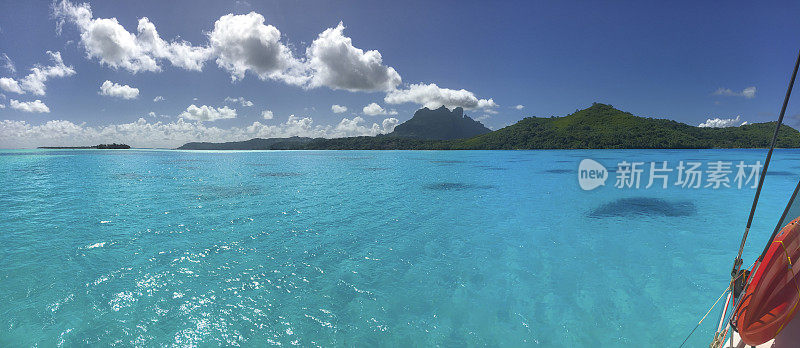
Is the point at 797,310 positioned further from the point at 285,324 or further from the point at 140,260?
the point at 140,260

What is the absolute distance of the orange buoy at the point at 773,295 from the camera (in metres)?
4.25

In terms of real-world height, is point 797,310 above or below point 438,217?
above

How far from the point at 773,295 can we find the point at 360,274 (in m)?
9.64

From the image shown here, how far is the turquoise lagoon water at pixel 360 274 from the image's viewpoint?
292 inches

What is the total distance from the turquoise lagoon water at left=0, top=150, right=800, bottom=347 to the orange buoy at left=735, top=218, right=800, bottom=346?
314 cm

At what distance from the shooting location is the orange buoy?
4250 millimetres

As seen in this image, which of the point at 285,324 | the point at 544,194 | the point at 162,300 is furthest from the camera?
the point at 544,194

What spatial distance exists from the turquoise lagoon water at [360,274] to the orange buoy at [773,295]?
314 centimetres

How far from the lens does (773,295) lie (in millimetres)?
4449

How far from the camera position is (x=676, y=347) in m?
7.11

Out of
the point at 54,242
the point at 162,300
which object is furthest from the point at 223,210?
the point at 162,300

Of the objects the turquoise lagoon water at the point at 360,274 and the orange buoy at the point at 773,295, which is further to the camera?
the turquoise lagoon water at the point at 360,274

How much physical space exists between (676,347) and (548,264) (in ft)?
15.2

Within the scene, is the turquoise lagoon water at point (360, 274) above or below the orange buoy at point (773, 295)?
below
